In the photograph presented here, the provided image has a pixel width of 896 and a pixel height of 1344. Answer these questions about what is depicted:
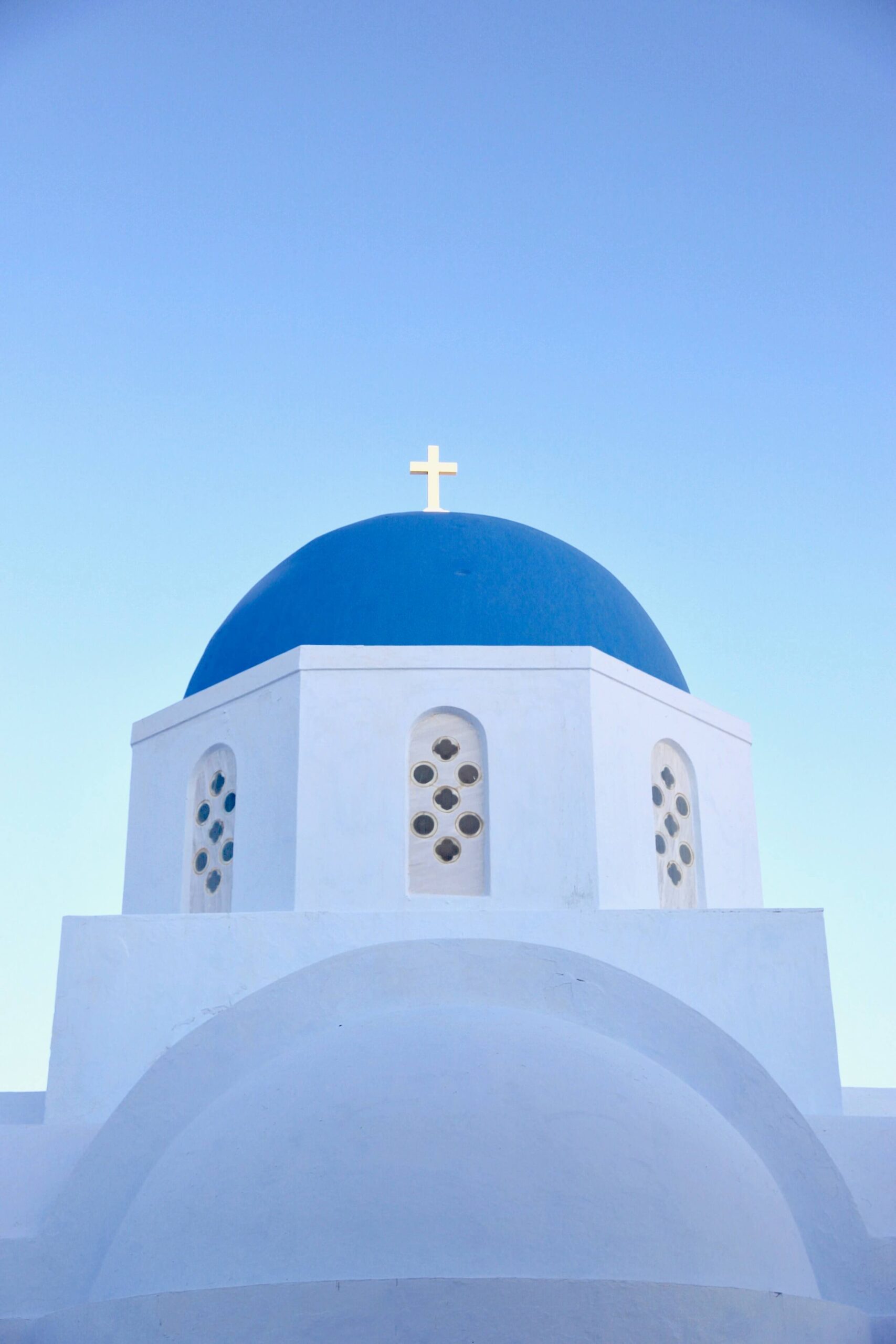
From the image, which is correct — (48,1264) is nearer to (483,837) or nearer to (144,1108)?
(144,1108)

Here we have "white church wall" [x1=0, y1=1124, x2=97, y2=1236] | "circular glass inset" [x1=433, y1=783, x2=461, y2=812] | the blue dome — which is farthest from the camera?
the blue dome

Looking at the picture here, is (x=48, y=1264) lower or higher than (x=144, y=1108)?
lower

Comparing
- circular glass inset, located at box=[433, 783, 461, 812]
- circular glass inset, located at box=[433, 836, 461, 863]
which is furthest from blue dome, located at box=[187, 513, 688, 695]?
circular glass inset, located at box=[433, 836, 461, 863]

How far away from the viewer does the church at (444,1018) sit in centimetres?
→ 418

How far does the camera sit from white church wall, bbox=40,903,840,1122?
611cm

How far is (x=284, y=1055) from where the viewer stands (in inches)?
208

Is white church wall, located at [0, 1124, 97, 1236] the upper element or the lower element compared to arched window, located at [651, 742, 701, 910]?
lower

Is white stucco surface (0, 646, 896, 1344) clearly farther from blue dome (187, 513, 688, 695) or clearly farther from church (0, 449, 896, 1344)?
blue dome (187, 513, 688, 695)

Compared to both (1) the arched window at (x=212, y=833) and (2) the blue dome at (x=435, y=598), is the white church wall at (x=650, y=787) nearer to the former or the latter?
(2) the blue dome at (x=435, y=598)

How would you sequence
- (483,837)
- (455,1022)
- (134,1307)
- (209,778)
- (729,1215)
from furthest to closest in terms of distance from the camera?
(209,778) < (483,837) < (455,1022) < (729,1215) < (134,1307)

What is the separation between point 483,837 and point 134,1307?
3.44 meters

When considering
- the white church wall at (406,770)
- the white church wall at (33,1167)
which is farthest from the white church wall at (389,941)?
the white church wall at (406,770)

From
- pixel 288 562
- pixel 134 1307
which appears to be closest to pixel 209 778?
pixel 288 562

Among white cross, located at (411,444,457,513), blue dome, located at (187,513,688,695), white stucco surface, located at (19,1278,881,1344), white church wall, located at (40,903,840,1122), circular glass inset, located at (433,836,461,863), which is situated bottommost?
white stucco surface, located at (19,1278,881,1344)
